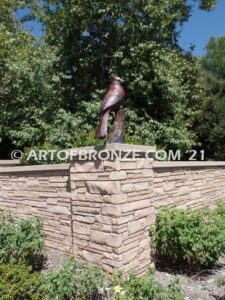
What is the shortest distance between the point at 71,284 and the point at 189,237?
1.46 metres

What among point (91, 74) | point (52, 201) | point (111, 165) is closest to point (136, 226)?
point (111, 165)

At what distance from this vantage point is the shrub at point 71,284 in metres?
2.83

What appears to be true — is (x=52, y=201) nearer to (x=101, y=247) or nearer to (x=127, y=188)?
(x=101, y=247)

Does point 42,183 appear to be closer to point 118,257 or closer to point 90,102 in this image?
point 118,257

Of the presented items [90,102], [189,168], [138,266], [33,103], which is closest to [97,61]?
[90,102]

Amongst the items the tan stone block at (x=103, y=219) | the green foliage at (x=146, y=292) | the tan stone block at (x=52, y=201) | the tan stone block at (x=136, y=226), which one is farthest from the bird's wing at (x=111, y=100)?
the green foliage at (x=146, y=292)

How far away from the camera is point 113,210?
344 centimetres

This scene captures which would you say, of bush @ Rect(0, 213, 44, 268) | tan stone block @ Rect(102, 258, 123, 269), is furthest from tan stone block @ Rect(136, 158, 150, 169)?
bush @ Rect(0, 213, 44, 268)

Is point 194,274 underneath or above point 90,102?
underneath

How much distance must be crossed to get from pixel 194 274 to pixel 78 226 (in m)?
1.52

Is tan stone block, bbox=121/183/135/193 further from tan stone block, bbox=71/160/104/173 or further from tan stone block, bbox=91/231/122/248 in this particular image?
tan stone block, bbox=91/231/122/248

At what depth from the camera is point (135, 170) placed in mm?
3701

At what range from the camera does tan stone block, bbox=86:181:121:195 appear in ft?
11.2

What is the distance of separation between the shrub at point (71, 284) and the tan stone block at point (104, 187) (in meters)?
0.81
